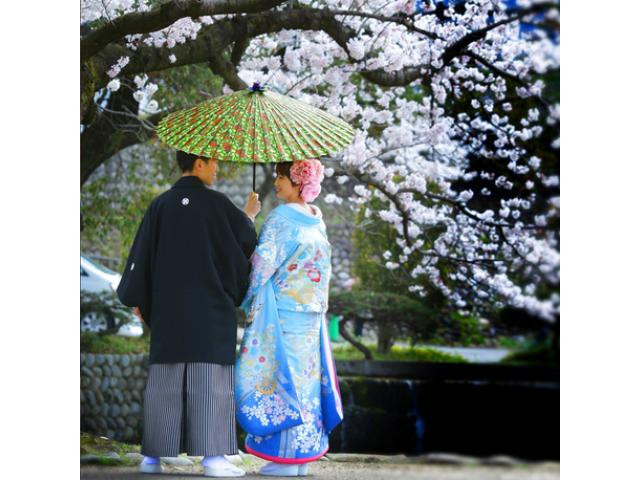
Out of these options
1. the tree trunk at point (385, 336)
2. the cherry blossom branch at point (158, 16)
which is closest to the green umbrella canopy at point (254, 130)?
the cherry blossom branch at point (158, 16)

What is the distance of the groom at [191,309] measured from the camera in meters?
3.90

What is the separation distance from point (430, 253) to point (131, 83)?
2.45 meters

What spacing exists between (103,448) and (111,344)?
131 centimetres

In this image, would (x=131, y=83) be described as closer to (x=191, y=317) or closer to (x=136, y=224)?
(x=136, y=224)

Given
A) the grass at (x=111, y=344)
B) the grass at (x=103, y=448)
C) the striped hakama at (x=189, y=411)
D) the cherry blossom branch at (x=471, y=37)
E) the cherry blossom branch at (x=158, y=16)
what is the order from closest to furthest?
the striped hakama at (x=189, y=411) → the grass at (x=103, y=448) → the cherry blossom branch at (x=158, y=16) → the cherry blossom branch at (x=471, y=37) → the grass at (x=111, y=344)

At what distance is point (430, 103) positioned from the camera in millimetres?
5855

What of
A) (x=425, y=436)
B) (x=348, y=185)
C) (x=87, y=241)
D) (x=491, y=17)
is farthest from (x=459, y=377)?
(x=87, y=241)

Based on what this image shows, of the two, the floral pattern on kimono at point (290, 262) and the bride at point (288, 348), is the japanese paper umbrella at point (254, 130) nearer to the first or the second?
the bride at point (288, 348)

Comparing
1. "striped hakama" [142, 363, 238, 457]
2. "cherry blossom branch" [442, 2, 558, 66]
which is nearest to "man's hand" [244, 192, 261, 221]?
"striped hakama" [142, 363, 238, 457]

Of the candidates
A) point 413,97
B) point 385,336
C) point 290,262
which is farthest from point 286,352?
point 413,97

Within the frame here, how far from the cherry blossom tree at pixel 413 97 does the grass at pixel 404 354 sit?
0.40m

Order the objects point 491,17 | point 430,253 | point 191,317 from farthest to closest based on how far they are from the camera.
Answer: point 430,253 → point 491,17 → point 191,317

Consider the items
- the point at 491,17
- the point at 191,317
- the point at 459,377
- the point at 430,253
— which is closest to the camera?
the point at 191,317

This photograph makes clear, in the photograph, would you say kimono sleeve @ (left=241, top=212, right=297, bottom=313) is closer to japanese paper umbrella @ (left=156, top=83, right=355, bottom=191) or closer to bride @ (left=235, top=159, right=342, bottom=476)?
bride @ (left=235, top=159, right=342, bottom=476)
